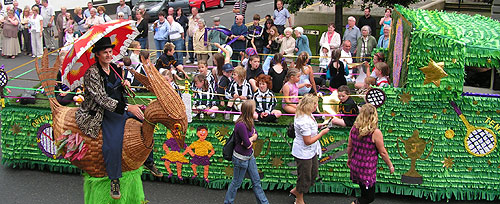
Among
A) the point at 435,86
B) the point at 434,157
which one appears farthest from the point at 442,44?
the point at 434,157

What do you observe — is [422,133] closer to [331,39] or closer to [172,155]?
[172,155]

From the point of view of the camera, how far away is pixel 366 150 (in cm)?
731

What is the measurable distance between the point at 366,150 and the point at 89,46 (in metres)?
3.55

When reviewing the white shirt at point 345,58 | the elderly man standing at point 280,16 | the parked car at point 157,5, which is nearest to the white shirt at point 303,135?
the white shirt at point 345,58

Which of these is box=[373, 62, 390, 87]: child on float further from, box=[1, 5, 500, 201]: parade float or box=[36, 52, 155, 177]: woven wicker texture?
box=[36, 52, 155, 177]: woven wicker texture

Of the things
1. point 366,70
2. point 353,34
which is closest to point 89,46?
point 366,70

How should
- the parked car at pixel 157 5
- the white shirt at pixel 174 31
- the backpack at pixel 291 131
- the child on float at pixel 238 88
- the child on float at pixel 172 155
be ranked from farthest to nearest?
the parked car at pixel 157 5
the white shirt at pixel 174 31
the child on float at pixel 238 88
the child on float at pixel 172 155
the backpack at pixel 291 131

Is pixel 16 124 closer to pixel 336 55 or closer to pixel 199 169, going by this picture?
pixel 199 169

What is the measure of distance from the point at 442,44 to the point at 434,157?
163 cm

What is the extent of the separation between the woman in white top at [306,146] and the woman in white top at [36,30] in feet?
41.7

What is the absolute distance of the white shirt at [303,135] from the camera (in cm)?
757

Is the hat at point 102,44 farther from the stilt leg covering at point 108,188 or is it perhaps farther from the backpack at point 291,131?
the backpack at point 291,131

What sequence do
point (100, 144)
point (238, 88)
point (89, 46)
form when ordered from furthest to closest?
1. point (238, 88)
2. point (100, 144)
3. point (89, 46)

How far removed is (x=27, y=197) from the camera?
335 inches
